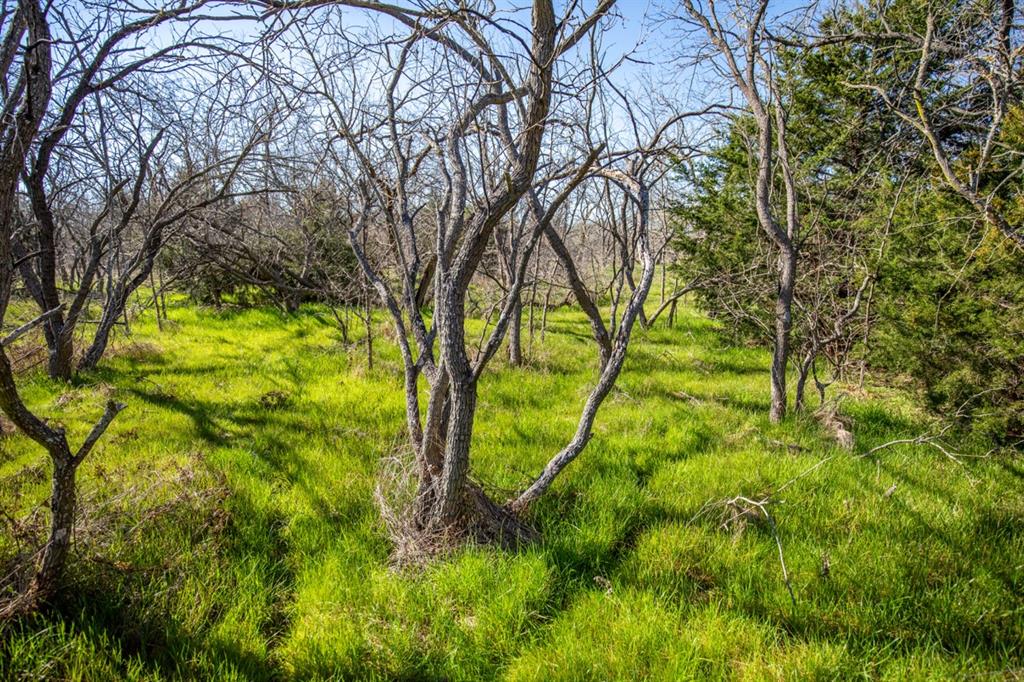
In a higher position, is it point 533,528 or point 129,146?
point 129,146

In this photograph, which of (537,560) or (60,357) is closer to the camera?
(537,560)

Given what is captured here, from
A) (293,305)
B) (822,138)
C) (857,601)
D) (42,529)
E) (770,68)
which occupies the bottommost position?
(857,601)

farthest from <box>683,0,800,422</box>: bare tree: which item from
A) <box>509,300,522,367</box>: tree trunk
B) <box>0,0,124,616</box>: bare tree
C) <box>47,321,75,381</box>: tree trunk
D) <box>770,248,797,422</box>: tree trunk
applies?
<box>47,321,75,381</box>: tree trunk

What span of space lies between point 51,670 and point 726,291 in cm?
842

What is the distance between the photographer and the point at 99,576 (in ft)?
7.88

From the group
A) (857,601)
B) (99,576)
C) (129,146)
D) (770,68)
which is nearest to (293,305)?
(129,146)

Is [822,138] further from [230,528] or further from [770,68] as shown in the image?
[230,528]

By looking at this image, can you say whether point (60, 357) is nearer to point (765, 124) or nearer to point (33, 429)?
point (33, 429)

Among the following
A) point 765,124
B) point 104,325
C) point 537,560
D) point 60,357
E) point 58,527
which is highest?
point 765,124

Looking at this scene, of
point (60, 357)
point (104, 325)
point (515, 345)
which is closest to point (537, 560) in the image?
point (515, 345)

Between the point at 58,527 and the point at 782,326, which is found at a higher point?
the point at 782,326

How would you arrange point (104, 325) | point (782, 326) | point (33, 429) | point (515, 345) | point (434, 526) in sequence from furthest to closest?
point (515, 345) < point (104, 325) < point (782, 326) < point (434, 526) < point (33, 429)

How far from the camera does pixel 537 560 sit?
261 cm

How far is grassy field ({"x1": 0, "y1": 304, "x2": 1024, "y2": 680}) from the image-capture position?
2.10 metres
